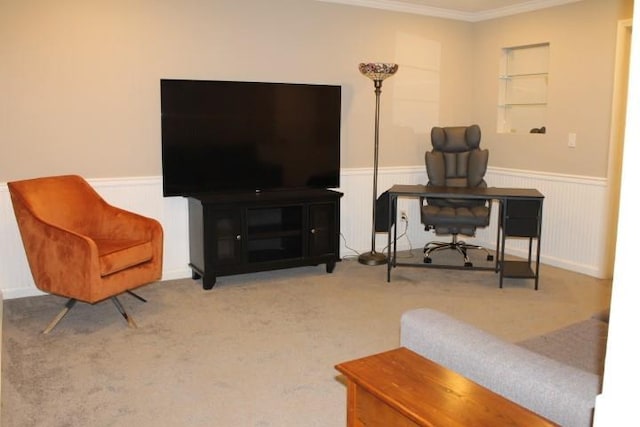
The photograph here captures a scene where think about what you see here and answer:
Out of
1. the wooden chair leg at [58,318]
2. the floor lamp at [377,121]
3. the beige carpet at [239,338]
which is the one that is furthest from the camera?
the floor lamp at [377,121]

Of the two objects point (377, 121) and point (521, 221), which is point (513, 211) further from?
point (377, 121)

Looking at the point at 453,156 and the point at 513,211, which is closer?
the point at 513,211

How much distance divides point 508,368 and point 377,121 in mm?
3952

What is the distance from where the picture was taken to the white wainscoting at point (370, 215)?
4.29 m

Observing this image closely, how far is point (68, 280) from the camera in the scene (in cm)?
359

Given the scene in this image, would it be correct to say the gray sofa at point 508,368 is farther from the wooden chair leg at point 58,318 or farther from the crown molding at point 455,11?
the crown molding at point 455,11

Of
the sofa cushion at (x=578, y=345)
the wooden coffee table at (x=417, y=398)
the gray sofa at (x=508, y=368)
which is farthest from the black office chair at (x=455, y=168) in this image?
the wooden coffee table at (x=417, y=398)

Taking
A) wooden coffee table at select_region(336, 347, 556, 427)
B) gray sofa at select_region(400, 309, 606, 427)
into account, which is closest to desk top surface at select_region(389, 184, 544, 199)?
gray sofa at select_region(400, 309, 606, 427)

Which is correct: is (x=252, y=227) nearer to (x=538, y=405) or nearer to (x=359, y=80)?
(x=359, y=80)

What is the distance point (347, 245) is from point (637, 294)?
16.5ft

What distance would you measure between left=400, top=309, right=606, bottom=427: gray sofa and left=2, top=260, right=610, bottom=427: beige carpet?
922 millimetres

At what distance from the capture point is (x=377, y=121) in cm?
536

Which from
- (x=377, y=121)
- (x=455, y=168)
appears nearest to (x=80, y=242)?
(x=377, y=121)

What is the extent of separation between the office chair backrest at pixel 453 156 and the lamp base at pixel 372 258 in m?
0.85
